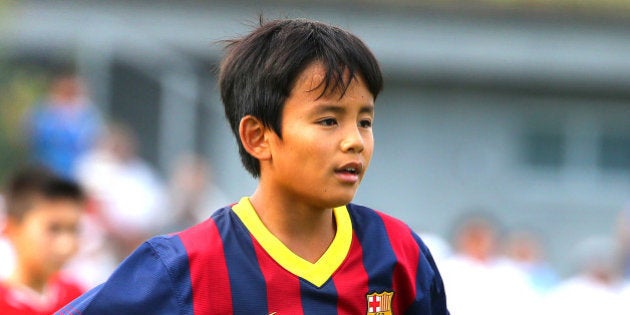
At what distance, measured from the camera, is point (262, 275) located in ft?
11.6

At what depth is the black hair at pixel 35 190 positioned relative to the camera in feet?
18.7

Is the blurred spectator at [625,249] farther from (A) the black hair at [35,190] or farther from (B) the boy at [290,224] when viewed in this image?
(B) the boy at [290,224]

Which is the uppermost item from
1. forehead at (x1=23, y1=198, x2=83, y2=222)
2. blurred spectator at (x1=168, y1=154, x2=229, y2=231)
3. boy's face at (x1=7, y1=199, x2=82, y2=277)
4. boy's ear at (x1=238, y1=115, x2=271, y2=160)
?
boy's ear at (x1=238, y1=115, x2=271, y2=160)

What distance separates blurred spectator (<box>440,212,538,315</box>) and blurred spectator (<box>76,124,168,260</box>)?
258 centimetres

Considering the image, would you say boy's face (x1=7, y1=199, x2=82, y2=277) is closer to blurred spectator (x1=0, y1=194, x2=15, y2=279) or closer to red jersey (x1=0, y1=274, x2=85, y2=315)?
red jersey (x1=0, y1=274, x2=85, y2=315)

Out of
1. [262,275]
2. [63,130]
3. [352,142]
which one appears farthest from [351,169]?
[63,130]

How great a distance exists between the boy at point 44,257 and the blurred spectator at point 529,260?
649 cm

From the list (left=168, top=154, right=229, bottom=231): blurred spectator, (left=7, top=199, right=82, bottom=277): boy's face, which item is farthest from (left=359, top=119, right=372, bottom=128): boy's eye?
(left=168, top=154, right=229, bottom=231): blurred spectator

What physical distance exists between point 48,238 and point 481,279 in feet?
16.4

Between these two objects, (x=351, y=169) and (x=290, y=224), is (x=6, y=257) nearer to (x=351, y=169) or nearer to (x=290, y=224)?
(x=290, y=224)

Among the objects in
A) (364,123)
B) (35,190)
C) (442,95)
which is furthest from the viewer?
(442,95)

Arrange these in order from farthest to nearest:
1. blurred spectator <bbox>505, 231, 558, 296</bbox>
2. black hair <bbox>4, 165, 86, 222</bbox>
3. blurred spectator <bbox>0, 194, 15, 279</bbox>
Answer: blurred spectator <bbox>505, 231, 558, 296</bbox>
blurred spectator <bbox>0, 194, 15, 279</bbox>
black hair <bbox>4, 165, 86, 222</bbox>

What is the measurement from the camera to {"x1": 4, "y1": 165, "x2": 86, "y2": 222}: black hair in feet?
18.7

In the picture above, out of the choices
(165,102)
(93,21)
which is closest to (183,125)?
(165,102)
